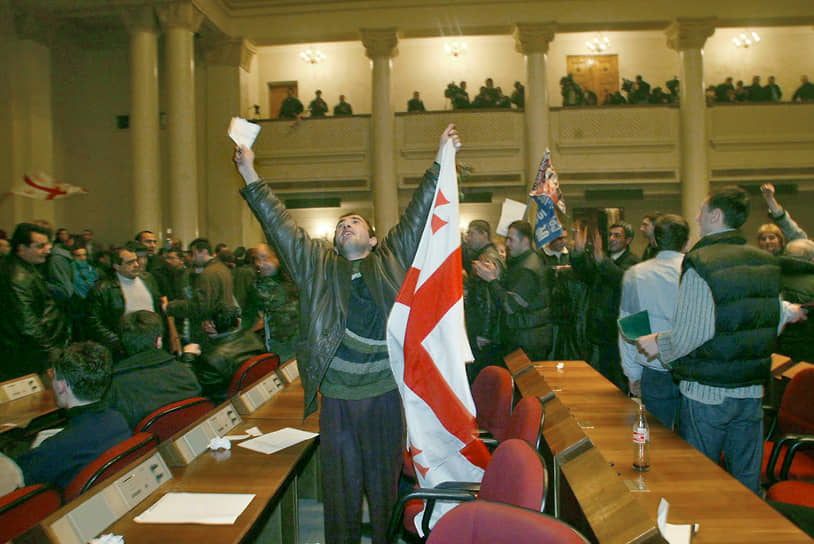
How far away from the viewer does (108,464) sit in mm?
1990

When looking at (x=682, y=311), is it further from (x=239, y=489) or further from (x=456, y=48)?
(x=456, y=48)

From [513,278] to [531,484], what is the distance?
2.83 m

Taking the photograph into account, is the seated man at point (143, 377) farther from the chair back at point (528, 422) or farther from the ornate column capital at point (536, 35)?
the ornate column capital at point (536, 35)

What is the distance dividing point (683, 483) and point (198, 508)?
5.63 ft

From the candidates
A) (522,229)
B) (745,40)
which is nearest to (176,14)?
(522,229)

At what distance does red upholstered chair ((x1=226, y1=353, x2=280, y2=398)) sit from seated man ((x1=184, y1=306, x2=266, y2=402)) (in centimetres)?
12

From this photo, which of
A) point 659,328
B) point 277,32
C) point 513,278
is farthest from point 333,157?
point 659,328

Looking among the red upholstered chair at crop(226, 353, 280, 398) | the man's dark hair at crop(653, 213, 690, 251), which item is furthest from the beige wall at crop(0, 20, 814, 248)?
the man's dark hair at crop(653, 213, 690, 251)

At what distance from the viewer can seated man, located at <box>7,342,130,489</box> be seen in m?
2.12

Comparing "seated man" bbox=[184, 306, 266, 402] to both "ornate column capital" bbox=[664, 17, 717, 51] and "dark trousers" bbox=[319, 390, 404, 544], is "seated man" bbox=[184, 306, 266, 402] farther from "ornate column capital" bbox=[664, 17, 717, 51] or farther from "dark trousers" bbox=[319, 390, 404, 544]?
"ornate column capital" bbox=[664, 17, 717, 51]

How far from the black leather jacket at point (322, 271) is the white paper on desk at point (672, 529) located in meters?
1.25

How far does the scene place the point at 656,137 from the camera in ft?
44.9

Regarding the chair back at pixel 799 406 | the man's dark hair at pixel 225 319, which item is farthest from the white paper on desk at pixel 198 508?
the chair back at pixel 799 406

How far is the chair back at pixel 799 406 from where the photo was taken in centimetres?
313
